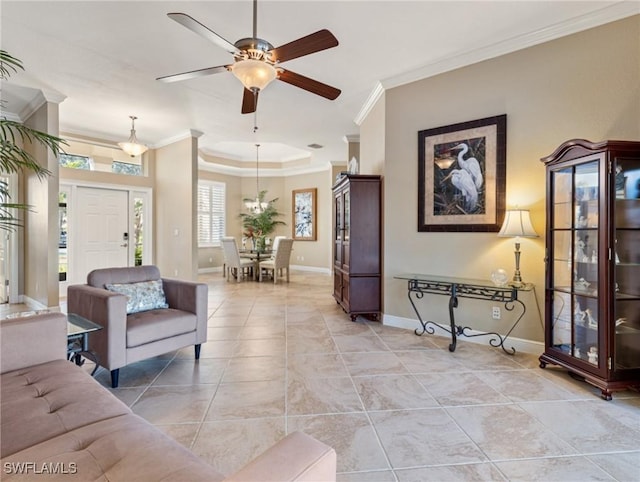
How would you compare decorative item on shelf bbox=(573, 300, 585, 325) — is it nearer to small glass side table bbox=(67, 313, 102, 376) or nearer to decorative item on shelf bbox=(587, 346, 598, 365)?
decorative item on shelf bbox=(587, 346, 598, 365)

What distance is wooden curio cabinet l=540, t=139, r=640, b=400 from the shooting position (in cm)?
227

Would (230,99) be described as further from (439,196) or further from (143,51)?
(439,196)

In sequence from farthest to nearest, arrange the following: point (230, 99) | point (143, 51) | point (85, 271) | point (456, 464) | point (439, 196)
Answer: point (85, 271)
point (230, 99)
point (439, 196)
point (143, 51)
point (456, 464)

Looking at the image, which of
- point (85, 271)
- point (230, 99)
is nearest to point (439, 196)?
point (230, 99)

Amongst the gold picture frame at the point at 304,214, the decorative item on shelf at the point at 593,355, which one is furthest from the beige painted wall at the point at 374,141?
the gold picture frame at the point at 304,214

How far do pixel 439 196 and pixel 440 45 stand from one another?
4.92ft

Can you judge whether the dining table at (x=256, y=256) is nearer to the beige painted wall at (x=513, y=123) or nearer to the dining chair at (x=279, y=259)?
the dining chair at (x=279, y=259)

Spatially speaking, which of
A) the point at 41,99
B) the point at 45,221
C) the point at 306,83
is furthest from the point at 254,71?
the point at 41,99

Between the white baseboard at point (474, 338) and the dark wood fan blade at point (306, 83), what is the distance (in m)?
2.60

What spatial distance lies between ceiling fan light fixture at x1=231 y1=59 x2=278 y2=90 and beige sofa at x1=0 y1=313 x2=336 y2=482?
6.38 ft

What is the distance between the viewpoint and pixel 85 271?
586 centimetres

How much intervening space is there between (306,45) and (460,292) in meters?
2.69

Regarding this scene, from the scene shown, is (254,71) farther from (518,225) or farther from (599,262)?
(599,262)

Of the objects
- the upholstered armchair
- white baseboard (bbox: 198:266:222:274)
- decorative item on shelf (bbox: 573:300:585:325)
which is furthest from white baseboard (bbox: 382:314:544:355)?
white baseboard (bbox: 198:266:222:274)
